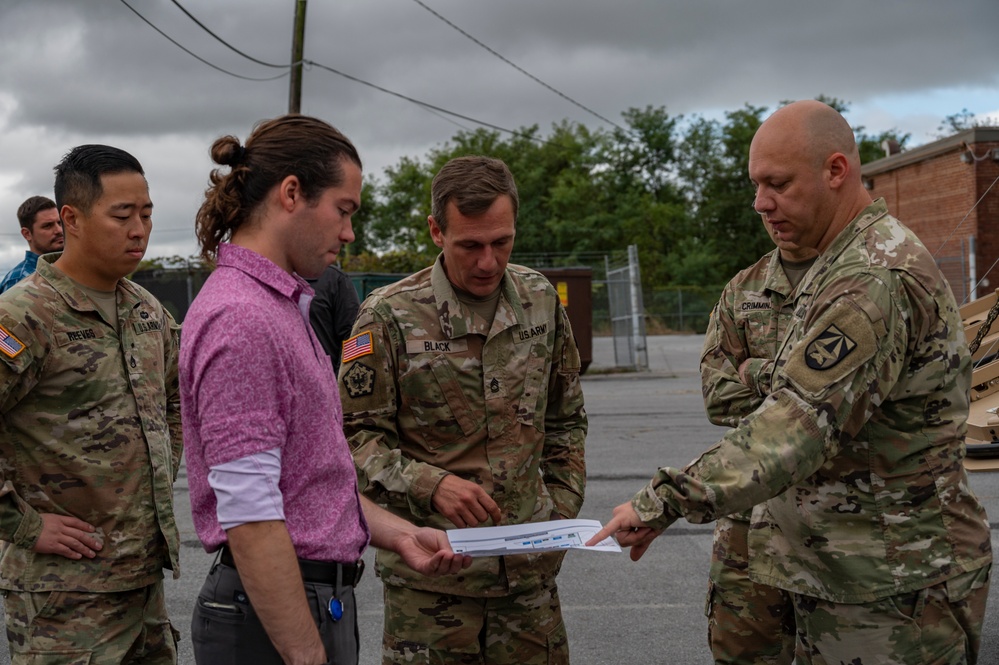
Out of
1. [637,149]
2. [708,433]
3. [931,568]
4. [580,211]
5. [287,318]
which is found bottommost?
[708,433]

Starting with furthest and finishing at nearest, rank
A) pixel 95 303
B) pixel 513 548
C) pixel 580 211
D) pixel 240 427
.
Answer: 1. pixel 580 211
2. pixel 95 303
3. pixel 513 548
4. pixel 240 427

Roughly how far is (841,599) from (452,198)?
162 cm

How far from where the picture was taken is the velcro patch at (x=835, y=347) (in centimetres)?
245

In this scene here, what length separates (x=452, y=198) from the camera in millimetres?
3145

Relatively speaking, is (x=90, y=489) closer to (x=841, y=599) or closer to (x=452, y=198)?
(x=452, y=198)

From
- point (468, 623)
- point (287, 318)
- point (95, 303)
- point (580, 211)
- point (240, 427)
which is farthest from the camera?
point (580, 211)

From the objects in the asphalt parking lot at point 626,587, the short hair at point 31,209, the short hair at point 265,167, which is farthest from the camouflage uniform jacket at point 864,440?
the short hair at point 31,209

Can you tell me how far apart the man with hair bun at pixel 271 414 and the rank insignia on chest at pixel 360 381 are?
0.81 metres

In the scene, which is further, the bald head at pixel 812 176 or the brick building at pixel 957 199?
the brick building at pixel 957 199

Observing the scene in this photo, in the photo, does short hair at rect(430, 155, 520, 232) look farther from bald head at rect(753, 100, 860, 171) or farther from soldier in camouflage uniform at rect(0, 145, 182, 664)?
soldier in camouflage uniform at rect(0, 145, 182, 664)

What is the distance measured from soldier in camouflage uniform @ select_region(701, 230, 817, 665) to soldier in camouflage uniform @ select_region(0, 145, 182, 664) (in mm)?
2062

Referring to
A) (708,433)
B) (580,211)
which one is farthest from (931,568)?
(580,211)

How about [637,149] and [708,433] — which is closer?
[708,433]

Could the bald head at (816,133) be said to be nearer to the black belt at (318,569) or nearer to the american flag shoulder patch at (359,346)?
the american flag shoulder patch at (359,346)
